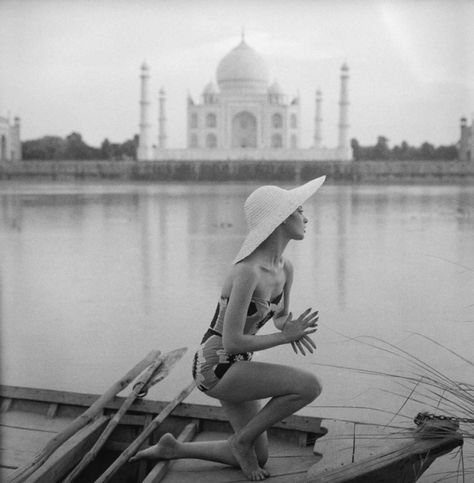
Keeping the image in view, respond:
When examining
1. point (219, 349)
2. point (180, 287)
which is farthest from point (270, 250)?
point (180, 287)

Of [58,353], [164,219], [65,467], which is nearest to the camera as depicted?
[65,467]

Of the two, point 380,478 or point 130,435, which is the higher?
point 380,478

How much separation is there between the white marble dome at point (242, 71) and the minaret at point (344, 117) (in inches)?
155

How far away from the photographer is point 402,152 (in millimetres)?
26906

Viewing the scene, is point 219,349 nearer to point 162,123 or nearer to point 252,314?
point 252,314

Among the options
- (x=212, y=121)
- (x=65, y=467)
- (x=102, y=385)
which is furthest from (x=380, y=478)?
(x=212, y=121)

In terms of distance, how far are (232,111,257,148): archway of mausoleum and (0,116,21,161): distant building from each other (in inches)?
324

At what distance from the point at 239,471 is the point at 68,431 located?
39cm

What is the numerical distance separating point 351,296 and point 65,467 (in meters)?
2.38

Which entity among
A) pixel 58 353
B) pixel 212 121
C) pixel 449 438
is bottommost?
pixel 58 353

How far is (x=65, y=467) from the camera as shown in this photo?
1.51m

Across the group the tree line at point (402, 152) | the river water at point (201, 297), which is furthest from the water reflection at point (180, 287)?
the tree line at point (402, 152)

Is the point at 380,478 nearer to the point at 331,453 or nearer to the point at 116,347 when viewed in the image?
the point at 331,453

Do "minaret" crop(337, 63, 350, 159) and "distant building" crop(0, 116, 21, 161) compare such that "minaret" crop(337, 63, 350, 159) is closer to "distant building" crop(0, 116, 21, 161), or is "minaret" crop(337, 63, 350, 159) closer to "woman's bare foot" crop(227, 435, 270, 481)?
"distant building" crop(0, 116, 21, 161)
